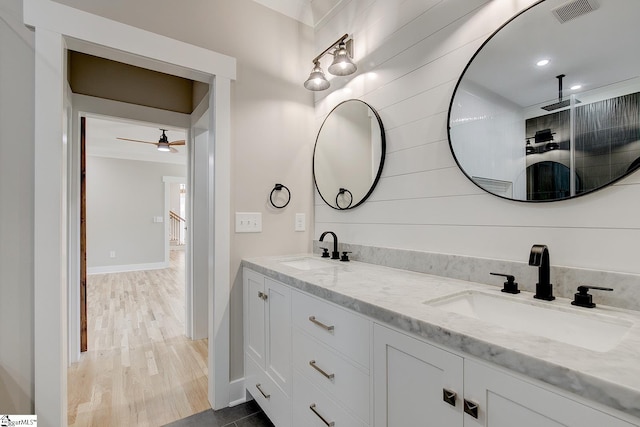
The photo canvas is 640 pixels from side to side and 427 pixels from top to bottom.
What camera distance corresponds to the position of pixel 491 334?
675 millimetres

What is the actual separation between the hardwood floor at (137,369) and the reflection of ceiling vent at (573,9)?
2.57 m

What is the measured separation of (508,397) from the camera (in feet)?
2.03

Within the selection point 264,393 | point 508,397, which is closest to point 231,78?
point 264,393

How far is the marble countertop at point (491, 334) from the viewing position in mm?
504

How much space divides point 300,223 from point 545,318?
5.10ft

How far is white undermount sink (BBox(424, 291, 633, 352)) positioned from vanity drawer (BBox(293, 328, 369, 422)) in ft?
1.17

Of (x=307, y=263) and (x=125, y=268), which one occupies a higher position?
(x=307, y=263)

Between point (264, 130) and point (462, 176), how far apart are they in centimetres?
131

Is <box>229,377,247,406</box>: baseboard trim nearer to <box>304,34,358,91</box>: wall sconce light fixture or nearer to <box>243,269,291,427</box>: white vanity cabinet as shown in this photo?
<box>243,269,291,427</box>: white vanity cabinet

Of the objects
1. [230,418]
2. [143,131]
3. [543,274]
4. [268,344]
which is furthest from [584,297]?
[143,131]

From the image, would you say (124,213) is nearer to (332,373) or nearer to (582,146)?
(332,373)

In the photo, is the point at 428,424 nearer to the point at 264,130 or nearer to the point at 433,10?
the point at 433,10

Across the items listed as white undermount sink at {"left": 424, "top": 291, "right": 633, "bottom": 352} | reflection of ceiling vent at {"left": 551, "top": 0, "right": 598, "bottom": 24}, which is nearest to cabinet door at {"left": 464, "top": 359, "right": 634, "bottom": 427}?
white undermount sink at {"left": 424, "top": 291, "right": 633, "bottom": 352}

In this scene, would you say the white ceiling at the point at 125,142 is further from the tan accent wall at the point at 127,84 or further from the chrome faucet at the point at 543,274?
the chrome faucet at the point at 543,274
